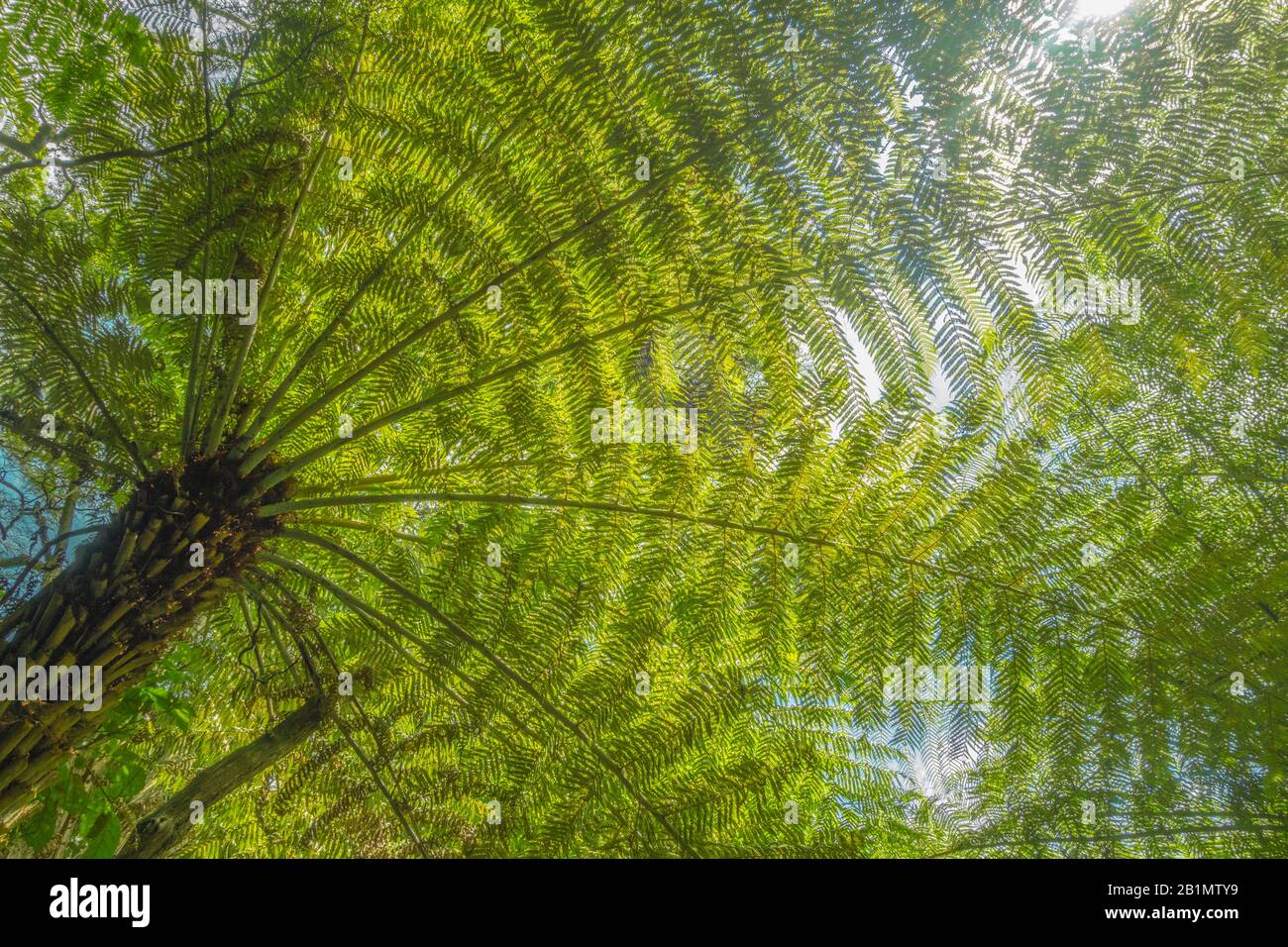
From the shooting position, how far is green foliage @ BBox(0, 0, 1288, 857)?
1530 millimetres

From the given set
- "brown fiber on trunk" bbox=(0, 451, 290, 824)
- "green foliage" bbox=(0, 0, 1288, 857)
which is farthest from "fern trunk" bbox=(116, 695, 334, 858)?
"brown fiber on trunk" bbox=(0, 451, 290, 824)

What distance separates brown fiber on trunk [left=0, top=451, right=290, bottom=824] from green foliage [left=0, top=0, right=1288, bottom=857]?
9 cm

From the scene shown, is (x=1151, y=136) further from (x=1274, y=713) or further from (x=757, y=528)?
(x=1274, y=713)

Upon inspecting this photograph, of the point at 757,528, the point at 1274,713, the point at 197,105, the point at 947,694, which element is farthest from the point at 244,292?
the point at 1274,713

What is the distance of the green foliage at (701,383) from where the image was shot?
1.53 metres

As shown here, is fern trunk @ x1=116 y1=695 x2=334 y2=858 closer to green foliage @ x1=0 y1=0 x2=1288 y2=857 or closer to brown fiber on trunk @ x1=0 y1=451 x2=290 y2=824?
green foliage @ x1=0 y1=0 x2=1288 y2=857

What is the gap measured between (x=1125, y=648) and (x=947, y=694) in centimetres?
44

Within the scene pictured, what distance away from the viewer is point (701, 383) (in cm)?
186

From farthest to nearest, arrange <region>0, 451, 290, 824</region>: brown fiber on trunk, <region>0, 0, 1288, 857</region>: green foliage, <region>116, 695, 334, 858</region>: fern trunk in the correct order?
<region>116, 695, 334, 858</region>: fern trunk → <region>0, 0, 1288, 857</region>: green foliage → <region>0, 451, 290, 824</region>: brown fiber on trunk

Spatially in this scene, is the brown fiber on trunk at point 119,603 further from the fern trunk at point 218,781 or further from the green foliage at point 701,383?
the fern trunk at point 218,781

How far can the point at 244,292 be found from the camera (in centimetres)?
196

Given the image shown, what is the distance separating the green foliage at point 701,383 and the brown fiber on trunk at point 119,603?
3.4 inches

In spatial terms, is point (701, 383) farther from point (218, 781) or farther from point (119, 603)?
point (218, 781)

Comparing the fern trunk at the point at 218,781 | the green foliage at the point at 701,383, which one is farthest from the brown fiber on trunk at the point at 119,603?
the fern trunk at the point at 218,781
